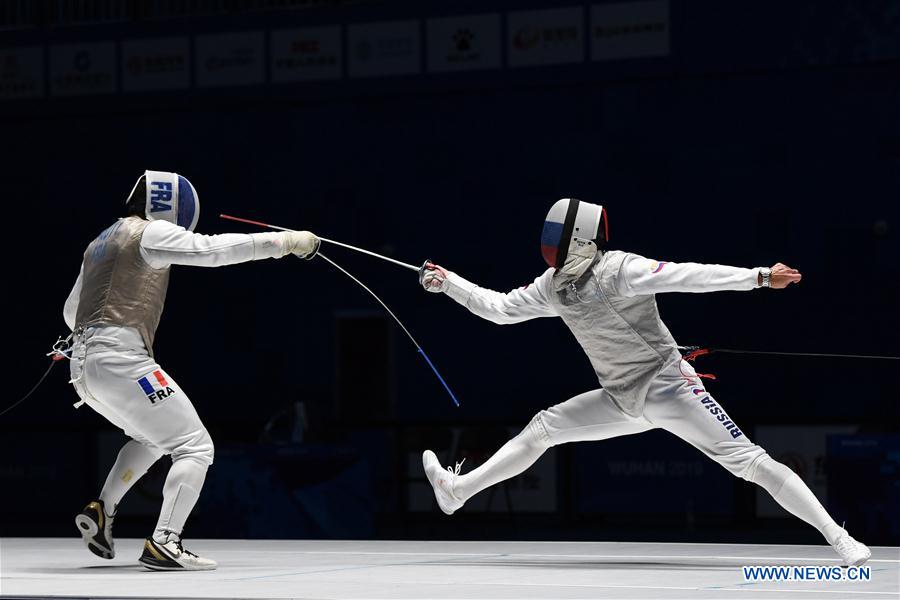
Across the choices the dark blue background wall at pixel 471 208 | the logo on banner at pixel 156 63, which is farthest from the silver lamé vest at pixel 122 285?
the logo on banner at pixel 156 63

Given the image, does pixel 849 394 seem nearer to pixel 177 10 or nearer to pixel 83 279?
pixel 177 10

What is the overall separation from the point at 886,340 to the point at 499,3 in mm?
4424

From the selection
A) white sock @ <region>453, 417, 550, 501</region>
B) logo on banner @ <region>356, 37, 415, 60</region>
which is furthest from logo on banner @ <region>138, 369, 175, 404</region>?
logo on banner @ <region>356, 37, 415, 60</region>

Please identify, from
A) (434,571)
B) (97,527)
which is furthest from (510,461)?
(97,527)

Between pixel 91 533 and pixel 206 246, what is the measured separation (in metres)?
1.16

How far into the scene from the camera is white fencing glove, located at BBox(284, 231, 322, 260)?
470cm

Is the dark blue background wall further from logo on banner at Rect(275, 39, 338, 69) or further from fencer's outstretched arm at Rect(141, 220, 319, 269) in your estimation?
fencer's outstretched arm at Rect(141, 220, 319, 269)

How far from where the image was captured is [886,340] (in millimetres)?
11242

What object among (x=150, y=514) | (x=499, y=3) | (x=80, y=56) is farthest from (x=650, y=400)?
(x=80, y=56)

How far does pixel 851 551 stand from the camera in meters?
4.43

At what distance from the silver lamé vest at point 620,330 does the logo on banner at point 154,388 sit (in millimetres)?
1425

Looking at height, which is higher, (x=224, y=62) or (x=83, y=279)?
(x=224, y=62)

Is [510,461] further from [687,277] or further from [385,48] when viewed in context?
[385,48]

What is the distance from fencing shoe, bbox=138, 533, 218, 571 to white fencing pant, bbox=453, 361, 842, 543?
39.3 inches
